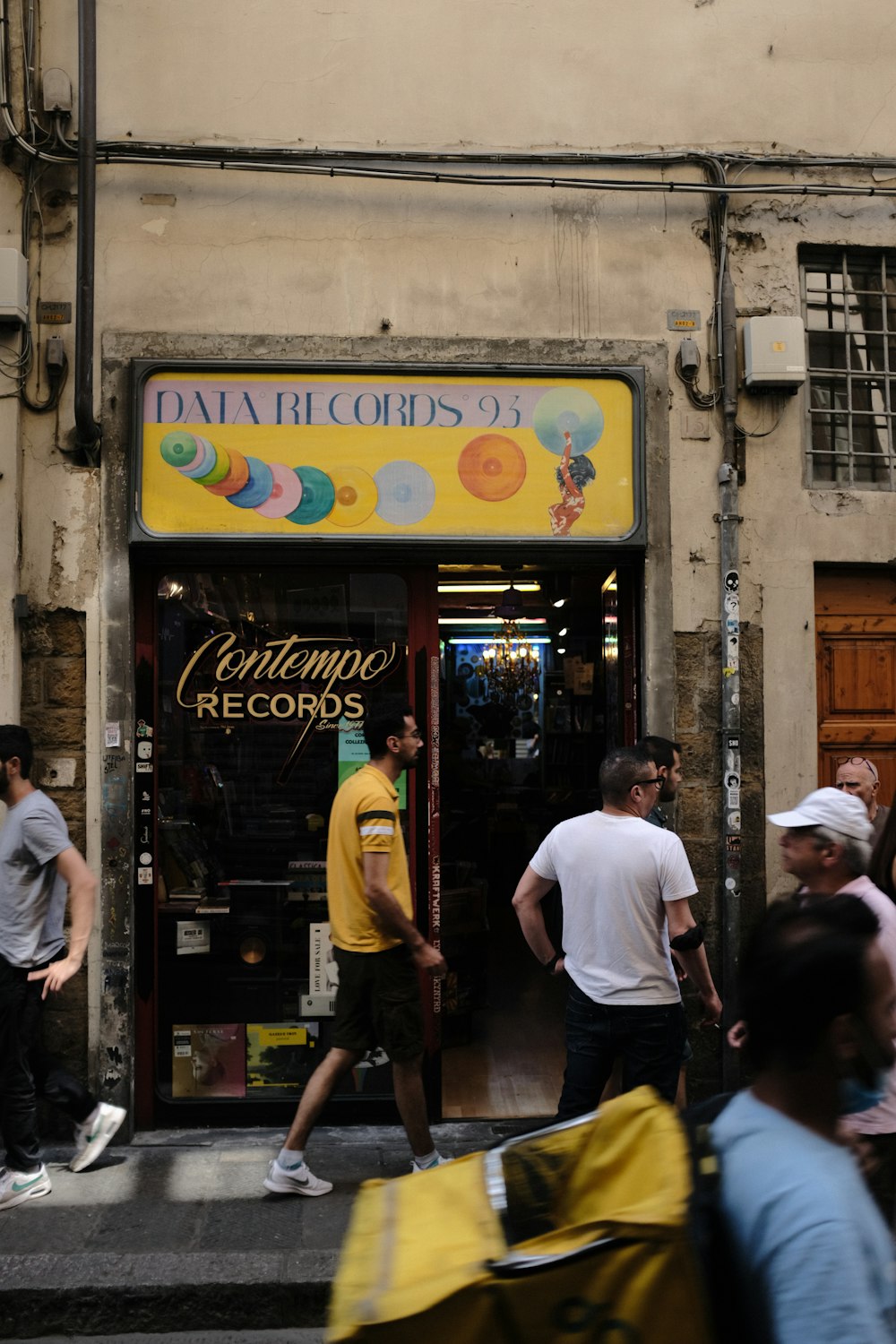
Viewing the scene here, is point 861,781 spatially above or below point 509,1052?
above

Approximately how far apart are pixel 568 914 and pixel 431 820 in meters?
1.70

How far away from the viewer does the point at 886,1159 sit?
297 cm

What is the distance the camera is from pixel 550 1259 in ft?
4.86

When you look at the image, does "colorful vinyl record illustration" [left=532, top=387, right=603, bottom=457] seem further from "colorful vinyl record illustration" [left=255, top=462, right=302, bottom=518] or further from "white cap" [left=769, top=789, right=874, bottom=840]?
"white cap" [left=769, top=789, right=874, bottom=840]

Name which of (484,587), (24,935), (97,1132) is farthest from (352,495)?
(97,1132)

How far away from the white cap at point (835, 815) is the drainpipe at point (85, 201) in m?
3.93

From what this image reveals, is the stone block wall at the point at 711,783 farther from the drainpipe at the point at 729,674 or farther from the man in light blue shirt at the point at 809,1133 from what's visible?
the man in light blue shirt at the point at 809,1133

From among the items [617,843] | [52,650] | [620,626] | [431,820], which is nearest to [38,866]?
[52,650]

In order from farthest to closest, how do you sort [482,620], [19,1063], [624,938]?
[482,620]
[19,1063]
[624,938]

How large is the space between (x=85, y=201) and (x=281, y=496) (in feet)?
5.45

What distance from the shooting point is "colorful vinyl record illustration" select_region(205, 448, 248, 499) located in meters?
5.73

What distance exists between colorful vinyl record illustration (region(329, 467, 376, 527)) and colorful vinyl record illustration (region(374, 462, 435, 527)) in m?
0.04

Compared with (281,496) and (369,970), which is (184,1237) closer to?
(369,970)

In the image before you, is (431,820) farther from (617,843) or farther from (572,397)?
(572,397)
